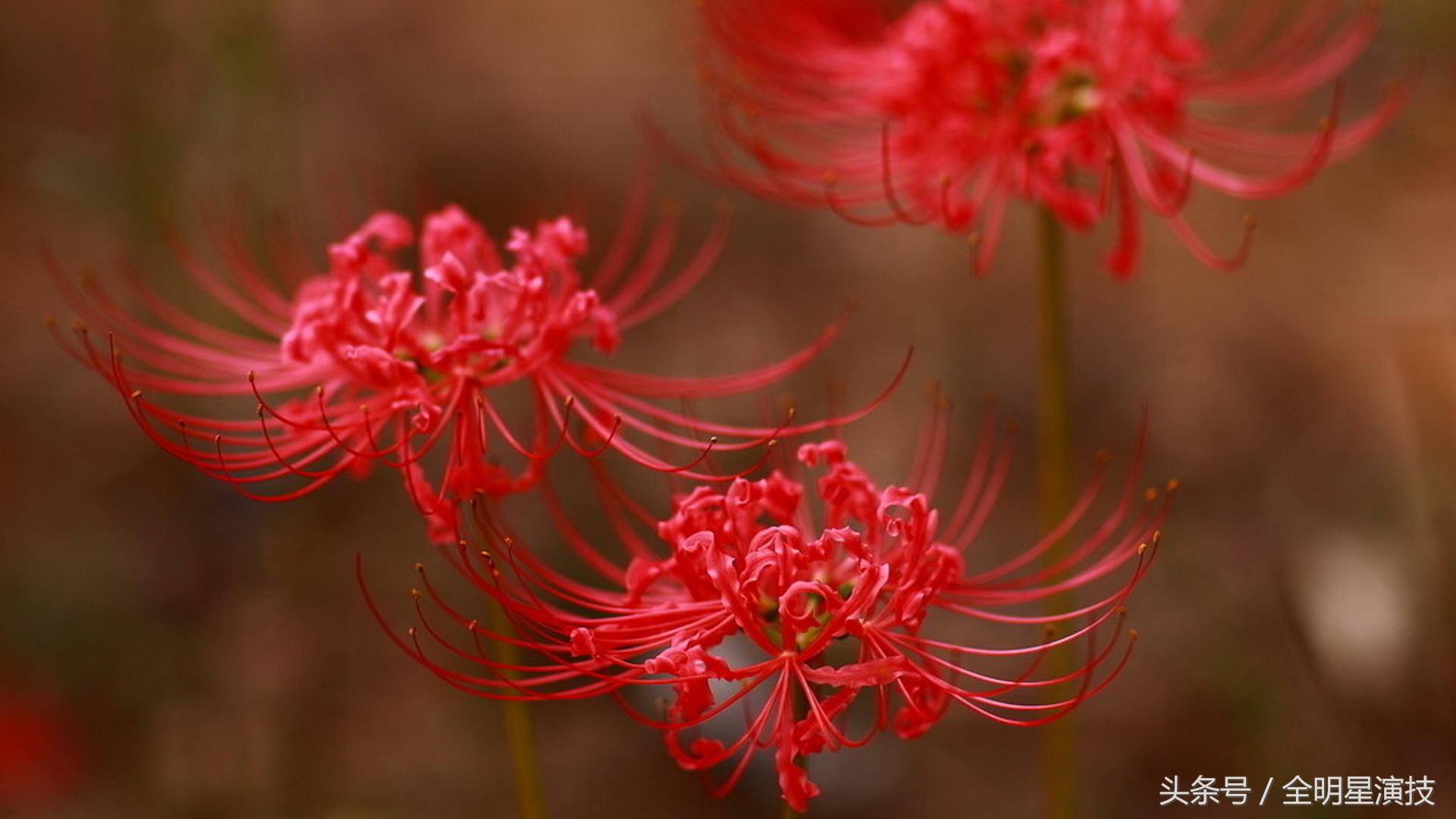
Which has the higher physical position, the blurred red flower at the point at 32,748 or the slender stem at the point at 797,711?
the slender stem at the point at 797,711

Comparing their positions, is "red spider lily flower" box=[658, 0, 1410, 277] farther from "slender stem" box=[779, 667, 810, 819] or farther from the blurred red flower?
the blurred red flower

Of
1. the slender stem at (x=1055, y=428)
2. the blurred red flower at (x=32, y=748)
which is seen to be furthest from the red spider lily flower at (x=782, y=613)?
the blurred red flower at (x=32, y=748)

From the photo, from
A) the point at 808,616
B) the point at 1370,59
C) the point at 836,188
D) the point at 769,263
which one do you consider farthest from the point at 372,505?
the point at 1370,59

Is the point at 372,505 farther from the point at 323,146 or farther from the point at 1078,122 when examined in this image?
the point at 1078,122

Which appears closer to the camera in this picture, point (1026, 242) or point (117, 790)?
point (117, 790)

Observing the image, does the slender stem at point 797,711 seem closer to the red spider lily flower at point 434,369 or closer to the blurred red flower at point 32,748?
the red spider lily flower at point 434,369
